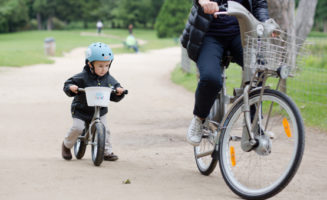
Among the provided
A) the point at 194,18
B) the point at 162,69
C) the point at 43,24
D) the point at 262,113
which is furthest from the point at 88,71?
the point at 43,24

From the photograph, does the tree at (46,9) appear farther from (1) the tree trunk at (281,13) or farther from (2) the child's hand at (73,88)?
(2) the child's hand at (73,88)

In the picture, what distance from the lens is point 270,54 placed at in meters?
3.46

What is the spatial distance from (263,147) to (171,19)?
4477cm

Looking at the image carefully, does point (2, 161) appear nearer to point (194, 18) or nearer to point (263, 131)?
point (194, 18)

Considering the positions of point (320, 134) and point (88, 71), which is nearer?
point (88, 71)

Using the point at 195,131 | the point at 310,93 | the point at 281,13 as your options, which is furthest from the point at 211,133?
the point at 310,93

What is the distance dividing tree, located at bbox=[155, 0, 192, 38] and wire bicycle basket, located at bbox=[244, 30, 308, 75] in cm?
4231

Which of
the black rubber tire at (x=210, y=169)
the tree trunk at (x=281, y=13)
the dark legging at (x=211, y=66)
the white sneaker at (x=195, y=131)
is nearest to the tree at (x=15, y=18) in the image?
the tree trunk at (x=281, y=13)

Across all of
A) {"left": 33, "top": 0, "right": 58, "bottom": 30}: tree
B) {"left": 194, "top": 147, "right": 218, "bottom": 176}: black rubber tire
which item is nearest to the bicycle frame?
{"left": 194, "top": 147, "right": 218, "bottom": 176}: black rubber tire

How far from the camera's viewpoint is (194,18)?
432 centimetres

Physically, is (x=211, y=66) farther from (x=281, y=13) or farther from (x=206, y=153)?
(x=281, y=13)

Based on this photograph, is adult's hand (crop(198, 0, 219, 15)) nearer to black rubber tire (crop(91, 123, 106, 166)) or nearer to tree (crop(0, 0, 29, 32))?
black rubber tire (crop(91, 123, 106, 166))

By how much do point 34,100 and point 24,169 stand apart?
6923mm

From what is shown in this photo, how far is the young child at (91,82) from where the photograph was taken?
5219 mm
